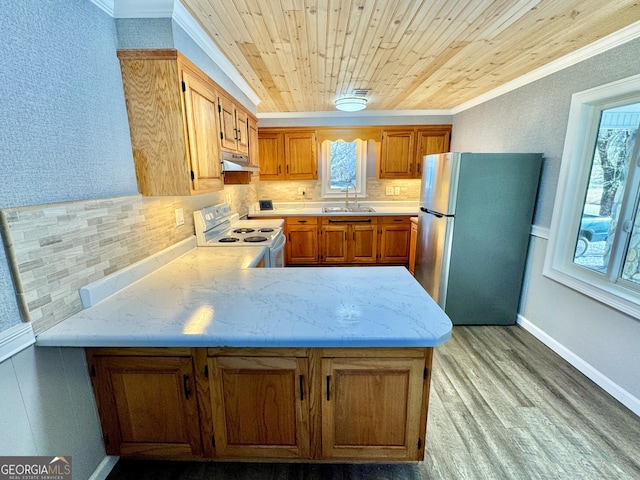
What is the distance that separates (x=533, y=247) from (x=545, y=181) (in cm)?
60

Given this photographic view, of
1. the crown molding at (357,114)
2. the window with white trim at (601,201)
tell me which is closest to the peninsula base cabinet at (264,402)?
the window with white trim at (601,201)

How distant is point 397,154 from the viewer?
4.26 meters

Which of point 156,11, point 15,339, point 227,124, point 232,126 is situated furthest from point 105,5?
point 15,339

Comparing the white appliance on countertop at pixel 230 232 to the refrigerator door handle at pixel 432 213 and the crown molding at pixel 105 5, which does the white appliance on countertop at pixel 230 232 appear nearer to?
the crown molding at pixel 105 5

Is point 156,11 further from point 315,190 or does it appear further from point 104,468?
point 315,190

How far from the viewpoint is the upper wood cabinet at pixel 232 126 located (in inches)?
84.9

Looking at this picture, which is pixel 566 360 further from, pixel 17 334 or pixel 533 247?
pixel 17 334

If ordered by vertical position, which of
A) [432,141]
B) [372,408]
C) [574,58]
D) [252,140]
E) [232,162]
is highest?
[574,58]

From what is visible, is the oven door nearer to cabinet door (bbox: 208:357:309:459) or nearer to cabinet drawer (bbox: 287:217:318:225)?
cabinet drawer (bbox: 287:217:318:225)

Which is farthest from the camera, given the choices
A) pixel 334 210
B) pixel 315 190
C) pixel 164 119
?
pixel 315 190

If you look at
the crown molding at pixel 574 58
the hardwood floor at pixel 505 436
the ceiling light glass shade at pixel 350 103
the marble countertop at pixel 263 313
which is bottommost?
the hardwood floor at pixel 505 436

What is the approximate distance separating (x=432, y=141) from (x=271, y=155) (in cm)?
241

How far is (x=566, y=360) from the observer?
2.23 meters

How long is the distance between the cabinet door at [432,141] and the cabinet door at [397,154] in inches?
4.1
